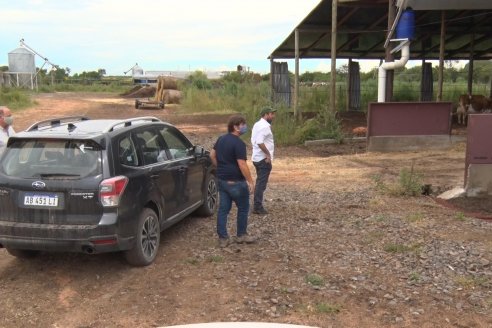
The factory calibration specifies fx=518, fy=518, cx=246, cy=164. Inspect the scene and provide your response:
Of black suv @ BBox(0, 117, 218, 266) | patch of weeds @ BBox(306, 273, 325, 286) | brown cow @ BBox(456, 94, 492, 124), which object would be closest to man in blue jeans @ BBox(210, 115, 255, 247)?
black suv @ BBox(0, 117, 218, 266)

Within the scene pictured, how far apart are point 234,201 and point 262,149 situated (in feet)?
4.81

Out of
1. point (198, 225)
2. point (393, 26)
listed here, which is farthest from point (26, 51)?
point (198, 225)

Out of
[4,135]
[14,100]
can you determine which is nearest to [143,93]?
[14,100]

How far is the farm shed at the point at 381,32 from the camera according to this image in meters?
15.4

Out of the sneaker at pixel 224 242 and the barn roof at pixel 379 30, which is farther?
the barn roof at pixel 379 30

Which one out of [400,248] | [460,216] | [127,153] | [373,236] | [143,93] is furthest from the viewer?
[143,93]

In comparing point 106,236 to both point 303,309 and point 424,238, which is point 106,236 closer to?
point 303,309

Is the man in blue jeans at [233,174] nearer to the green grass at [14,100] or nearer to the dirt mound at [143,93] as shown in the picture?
the green grass at [14,100]

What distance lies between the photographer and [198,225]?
755 centimetres

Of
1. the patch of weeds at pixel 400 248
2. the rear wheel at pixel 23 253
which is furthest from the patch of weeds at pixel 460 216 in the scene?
the rear wheel at pixel 23 253

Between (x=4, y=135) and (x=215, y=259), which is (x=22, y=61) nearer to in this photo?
(x=4, y=135)

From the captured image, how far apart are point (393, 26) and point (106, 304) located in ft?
40.9

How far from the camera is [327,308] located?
463cm

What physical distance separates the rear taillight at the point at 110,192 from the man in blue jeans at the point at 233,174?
1.50m
